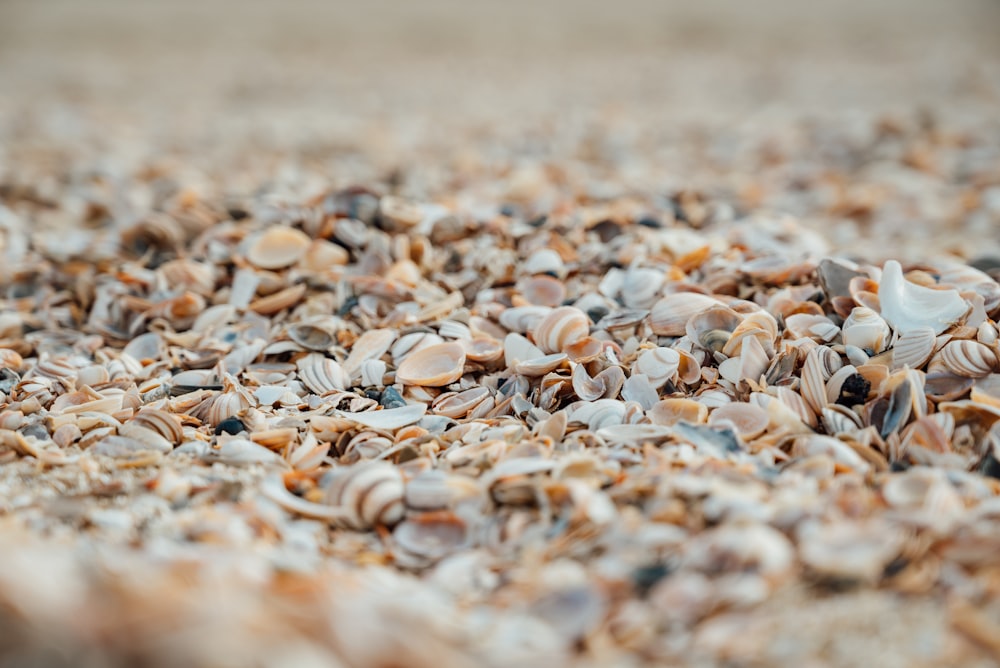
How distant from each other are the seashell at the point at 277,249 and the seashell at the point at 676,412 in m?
1.28

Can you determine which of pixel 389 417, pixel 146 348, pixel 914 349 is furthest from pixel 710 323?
pixel 146 348

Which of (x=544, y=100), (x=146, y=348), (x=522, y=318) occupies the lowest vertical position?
(x=146, y=348)

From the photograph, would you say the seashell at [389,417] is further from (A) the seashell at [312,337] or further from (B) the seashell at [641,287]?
(B) the seashell at [641,287]

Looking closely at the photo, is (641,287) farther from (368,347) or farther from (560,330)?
(368,347)

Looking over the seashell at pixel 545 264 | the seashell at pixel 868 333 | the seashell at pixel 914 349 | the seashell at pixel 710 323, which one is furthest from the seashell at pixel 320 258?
the seashell at pixel 914 349

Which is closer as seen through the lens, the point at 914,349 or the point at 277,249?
the point at 914,349

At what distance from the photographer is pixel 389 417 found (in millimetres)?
1710

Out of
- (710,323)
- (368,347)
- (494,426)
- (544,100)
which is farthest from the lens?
(544,100)

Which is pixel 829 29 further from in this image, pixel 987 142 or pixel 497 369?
pixel 497 369

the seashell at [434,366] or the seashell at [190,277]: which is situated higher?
the seashell at [190,277]

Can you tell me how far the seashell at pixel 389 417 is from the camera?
1680 millimetres

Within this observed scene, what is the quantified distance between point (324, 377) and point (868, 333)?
1281 millimetres

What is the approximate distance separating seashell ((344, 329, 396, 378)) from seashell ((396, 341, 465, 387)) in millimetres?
113

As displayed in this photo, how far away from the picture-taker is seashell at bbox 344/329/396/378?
1965 millimetres
